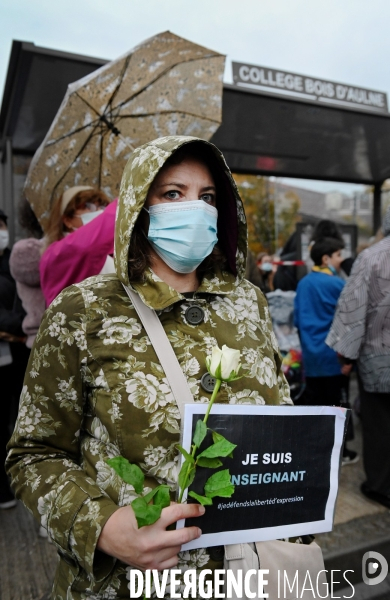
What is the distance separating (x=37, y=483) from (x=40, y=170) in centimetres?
254

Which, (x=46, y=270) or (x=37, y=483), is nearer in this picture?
(x=37, y=483)

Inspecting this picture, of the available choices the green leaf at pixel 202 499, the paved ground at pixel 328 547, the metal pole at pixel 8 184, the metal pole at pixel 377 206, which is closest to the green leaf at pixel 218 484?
the green leaf at pixel 202 499

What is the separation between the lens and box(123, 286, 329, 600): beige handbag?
4.08 feet

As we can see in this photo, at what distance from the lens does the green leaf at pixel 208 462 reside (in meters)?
1.08

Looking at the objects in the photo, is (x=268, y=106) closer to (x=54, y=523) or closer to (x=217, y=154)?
(x=217, y=154)

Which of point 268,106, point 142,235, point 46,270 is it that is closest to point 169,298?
point 142,235

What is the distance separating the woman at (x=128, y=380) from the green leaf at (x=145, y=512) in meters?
0.05

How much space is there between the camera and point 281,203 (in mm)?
10758

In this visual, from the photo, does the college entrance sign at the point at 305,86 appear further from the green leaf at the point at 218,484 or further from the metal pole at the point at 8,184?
the green leaf at the point at 218,484

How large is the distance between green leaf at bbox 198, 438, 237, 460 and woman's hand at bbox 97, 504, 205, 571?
0.12 metres

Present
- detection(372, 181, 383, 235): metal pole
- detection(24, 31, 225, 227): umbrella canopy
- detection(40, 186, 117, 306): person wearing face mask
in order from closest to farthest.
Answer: detection(40, 186, 117, 306): person wearing face mask < detection(24, 31, 225, 227): umbrella canopy < detection(372, 181, 383, 235): metal pole

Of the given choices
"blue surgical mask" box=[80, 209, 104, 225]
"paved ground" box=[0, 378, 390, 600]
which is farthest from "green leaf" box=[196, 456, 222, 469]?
"paved ground" box=[0, 378, 390, 600]

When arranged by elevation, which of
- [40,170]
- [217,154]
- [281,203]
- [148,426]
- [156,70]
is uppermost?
[281,203]

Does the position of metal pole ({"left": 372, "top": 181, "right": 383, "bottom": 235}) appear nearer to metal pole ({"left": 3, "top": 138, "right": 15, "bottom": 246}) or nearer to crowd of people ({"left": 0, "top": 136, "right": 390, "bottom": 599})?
metal pole ({"left": 3, "top": 138, "right": 15, "bottom": 246})
